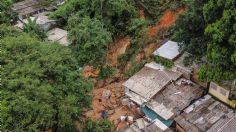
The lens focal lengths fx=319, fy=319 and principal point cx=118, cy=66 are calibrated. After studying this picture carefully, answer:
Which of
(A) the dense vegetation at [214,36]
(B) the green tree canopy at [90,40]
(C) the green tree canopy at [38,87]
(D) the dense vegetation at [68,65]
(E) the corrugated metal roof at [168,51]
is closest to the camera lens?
(C) the green tree canopy at [38,87]

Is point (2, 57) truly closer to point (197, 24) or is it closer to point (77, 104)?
point (77, 104)

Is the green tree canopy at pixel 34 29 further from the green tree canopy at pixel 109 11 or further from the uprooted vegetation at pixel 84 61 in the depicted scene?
the green tree canopy at pixel 109 11

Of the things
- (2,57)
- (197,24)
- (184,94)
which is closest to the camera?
(2,57)

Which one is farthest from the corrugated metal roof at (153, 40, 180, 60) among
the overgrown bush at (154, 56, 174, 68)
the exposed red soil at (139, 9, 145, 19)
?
the exposed red soil at (139, 9, 145, 19)

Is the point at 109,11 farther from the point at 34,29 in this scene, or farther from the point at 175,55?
the point at 175,55

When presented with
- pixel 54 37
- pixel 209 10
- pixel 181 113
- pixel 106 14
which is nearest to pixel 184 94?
pixel 181 113

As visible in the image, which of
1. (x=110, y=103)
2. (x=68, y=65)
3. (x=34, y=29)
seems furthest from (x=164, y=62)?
(x=34, y=29)

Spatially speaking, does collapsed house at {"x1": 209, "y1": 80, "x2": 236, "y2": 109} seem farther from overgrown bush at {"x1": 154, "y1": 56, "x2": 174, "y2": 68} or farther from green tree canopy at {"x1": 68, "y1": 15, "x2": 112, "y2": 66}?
green tree canopy at {"x1": 68, "y1": 15, "x2": 112, "y2": 66}

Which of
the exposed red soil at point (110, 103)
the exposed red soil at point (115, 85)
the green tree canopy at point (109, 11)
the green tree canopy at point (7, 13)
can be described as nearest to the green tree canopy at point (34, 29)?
the green tree canopy at point (7, 13)
